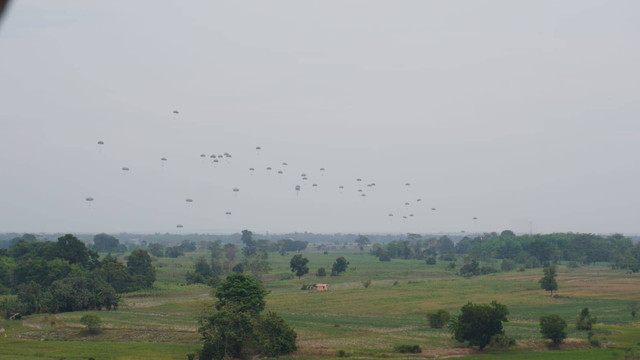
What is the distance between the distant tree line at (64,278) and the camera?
88.6 metres

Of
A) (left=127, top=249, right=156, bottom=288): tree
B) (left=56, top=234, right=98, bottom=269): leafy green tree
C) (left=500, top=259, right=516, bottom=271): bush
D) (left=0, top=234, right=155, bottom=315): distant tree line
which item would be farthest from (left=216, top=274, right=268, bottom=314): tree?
(left=500, top=259, right=516, bottom=271): bush

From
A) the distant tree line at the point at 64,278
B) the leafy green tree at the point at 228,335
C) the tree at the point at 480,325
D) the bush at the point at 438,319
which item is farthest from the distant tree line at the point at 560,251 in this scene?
the leafy green tree at the point at 228,335

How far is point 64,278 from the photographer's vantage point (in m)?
100

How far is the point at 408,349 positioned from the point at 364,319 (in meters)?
23.2

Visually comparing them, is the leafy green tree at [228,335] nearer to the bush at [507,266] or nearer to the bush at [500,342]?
the bush at [500,342]

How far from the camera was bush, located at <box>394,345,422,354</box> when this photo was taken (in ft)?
177

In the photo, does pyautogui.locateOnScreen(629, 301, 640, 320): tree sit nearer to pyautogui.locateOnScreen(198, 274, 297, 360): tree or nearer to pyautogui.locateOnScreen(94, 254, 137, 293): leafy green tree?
pyautogui.locateOnScreen(198, 274, 297, 360): tree

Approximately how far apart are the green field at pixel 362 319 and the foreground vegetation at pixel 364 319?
0.11 metres

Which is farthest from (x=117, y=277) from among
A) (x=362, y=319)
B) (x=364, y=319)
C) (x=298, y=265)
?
(x=364, y=319)

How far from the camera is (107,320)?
77.3m

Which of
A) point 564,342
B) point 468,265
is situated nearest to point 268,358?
point 564,342

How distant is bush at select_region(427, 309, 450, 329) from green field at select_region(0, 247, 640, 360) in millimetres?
1037

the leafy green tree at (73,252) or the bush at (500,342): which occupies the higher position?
the leafy green tree at (73,252)

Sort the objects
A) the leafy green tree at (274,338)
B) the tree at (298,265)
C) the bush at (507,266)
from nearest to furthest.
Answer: the leafy green tree at (274,338)
the tree at (298,265)
the bush at (507,266)
